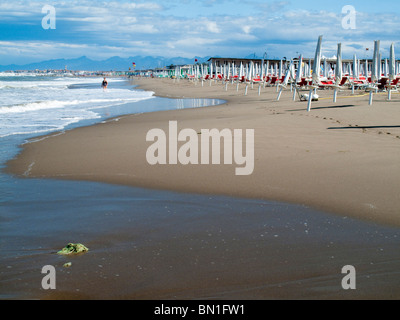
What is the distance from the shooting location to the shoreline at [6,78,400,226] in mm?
5816

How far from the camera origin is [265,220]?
5020 mm

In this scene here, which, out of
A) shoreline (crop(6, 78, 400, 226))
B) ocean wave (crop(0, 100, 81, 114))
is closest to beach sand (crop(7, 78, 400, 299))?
shoreline (crop(6, 78, 400, 226))

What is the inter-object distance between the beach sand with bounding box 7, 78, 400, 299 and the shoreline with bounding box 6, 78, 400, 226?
0.07 ft

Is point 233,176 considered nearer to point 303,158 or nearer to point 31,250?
point 303,158

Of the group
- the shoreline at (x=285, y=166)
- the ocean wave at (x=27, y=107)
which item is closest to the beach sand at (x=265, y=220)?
the shoreline at (x=285, y=166)

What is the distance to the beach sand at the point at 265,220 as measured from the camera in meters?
3.43

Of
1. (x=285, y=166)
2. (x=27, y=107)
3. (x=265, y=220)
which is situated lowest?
(x=265, y=220)

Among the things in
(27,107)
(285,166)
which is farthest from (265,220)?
(27,107)

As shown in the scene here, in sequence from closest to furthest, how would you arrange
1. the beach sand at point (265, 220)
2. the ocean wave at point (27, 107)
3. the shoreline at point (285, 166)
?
the beach sand at point (265, 220) → the shoreline at point (285, 166) → the ocean wave at point (27, 107)

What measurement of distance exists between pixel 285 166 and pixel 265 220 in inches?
99.5

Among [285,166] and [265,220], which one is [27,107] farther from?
[265,220]

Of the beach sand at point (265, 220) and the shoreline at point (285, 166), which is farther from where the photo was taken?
the shoreline at point (285, 166)

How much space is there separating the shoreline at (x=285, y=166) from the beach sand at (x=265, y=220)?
21mm

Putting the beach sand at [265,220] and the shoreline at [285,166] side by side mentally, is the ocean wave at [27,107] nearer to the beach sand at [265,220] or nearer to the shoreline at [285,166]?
the shoreline at [285,166]
